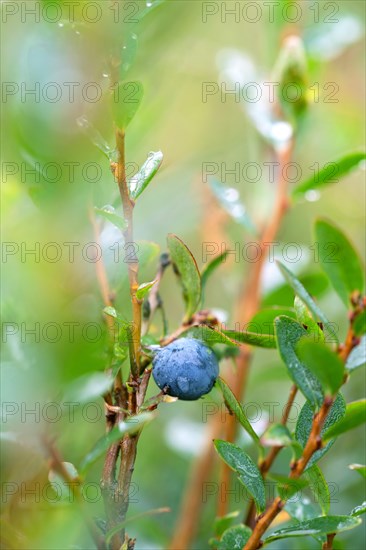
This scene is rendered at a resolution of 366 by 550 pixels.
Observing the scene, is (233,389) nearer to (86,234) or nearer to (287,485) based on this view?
(86,234)

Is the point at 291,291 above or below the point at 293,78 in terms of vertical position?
below

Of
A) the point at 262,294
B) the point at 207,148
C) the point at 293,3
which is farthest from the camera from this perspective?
the point at 207,148

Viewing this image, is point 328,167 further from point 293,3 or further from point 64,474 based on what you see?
point 64,474

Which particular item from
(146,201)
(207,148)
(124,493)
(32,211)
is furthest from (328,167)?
(207,148)

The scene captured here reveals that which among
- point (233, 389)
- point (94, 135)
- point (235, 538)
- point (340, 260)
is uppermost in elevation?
point (94, 135)

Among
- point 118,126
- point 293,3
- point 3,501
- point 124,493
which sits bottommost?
point 3,501

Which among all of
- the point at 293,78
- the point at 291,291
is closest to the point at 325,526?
the point at 291,291

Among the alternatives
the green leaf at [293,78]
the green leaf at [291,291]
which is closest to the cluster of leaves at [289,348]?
the green leaf at [291,291]
